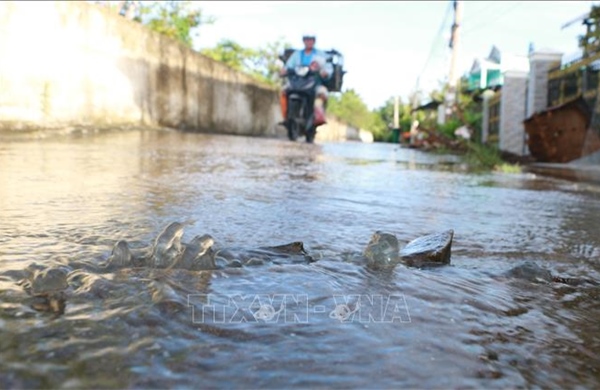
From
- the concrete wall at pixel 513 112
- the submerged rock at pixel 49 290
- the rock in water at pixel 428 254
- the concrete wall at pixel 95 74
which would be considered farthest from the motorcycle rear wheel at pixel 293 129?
the submerged rock at pixel 49 290

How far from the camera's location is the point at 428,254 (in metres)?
1.30

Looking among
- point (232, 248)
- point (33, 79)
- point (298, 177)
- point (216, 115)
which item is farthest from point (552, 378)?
point (216, 115)

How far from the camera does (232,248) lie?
1.29 metres

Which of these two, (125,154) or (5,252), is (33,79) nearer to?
(125,154)

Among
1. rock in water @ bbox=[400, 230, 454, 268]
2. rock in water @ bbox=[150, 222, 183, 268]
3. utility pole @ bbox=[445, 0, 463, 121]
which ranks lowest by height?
rock in water @ bbox=[400, 230, 454, 268]

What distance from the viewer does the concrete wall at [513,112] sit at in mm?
10320

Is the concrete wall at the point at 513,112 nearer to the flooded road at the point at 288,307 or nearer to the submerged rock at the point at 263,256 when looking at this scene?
the flooded road at the point at 288,307

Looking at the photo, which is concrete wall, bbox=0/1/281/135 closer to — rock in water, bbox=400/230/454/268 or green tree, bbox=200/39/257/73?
rock in water, bbox=400/230/454/268

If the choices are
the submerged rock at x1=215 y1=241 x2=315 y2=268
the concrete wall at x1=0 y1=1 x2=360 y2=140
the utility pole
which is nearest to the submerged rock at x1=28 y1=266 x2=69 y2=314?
the submerged rock at x1=215 y1=241 x2=315 y2=268

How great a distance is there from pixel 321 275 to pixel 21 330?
0.55 meters

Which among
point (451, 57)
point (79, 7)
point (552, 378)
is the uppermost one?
point (451, 57)

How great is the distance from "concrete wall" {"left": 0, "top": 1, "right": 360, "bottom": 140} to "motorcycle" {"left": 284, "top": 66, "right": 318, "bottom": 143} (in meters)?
1.57

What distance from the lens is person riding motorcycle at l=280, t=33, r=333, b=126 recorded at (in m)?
10.9

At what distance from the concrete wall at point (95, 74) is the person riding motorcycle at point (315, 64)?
170 cm
